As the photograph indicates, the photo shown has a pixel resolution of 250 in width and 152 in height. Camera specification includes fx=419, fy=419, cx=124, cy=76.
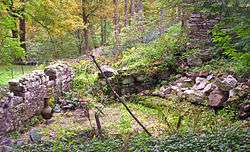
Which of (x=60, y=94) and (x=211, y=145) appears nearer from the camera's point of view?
(x=211, y=145)

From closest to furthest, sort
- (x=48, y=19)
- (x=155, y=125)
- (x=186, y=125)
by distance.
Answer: (x=186, y=125) → (x=155, y=125) → (x=48, y=19)

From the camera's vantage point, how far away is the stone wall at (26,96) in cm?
1049

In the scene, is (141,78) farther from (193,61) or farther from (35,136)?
(35,136)

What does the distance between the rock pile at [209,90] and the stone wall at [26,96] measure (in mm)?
3525

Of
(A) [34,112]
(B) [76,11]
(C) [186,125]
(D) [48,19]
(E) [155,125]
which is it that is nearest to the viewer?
(C) [186,125]

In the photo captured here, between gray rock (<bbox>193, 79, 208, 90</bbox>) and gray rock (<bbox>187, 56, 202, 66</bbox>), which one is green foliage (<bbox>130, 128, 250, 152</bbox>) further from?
gray rock (<bbox>187, 56, 202, 66</bbox>)

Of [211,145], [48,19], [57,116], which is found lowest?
[57,116]

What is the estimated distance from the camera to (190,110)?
11.1m

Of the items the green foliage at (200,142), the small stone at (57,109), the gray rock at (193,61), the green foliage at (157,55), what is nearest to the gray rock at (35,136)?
the small stone at (57,109)

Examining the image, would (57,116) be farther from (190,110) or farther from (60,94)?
(190,110)

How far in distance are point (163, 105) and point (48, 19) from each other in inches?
460

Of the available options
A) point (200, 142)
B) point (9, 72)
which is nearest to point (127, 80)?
point (9, 72)

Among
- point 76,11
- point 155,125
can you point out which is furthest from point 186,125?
point 76,11

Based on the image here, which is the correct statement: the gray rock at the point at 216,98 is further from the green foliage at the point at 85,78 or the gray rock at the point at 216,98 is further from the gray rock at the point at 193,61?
the green foliage at the point at 85,78
